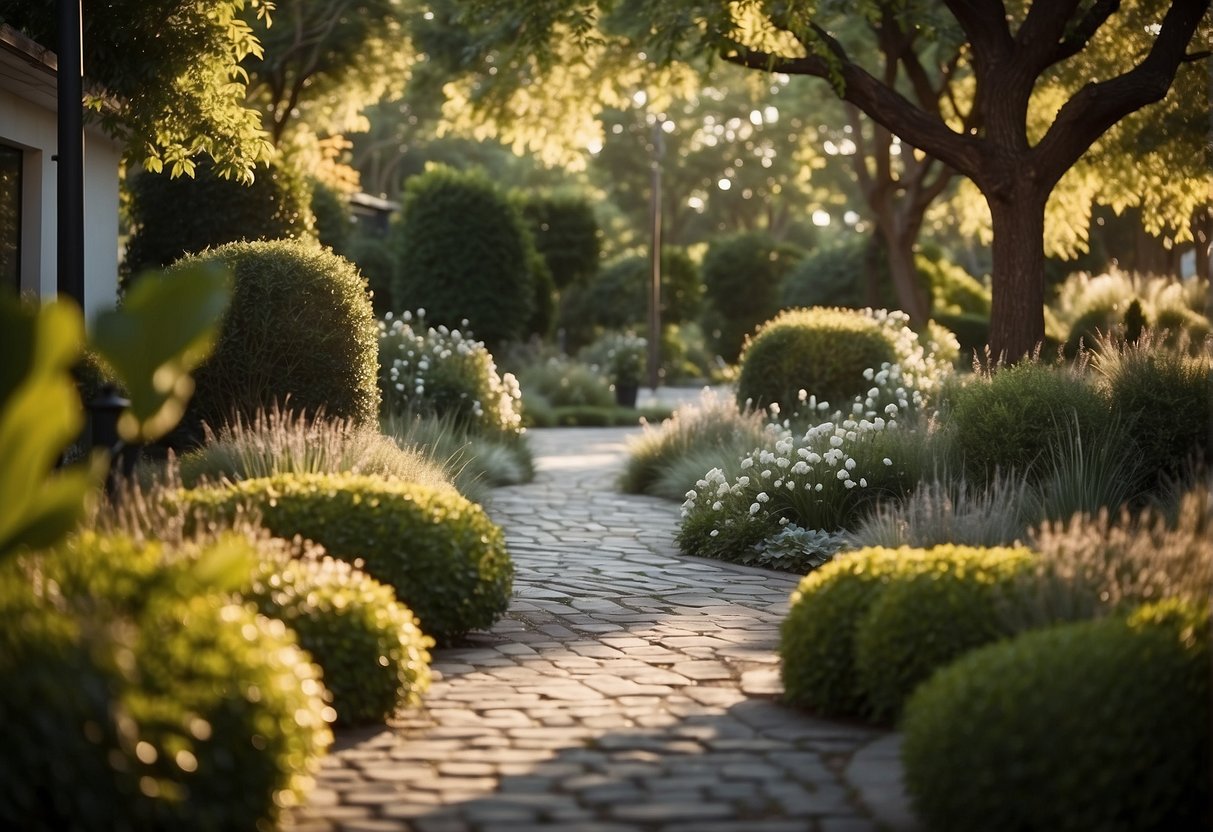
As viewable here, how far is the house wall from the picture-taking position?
12.0m

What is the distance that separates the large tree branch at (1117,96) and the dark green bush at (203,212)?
7.72 meters

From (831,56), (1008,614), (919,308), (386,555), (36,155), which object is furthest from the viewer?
(919,308)

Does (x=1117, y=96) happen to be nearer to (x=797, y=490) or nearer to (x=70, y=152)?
(x=797, y=490)

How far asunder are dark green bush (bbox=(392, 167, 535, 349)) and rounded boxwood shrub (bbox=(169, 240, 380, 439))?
50.8 feet

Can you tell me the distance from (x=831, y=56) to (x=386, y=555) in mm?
8625

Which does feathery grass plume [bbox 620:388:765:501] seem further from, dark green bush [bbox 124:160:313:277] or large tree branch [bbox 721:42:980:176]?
dark green bush [bbox 124:160:313:277]

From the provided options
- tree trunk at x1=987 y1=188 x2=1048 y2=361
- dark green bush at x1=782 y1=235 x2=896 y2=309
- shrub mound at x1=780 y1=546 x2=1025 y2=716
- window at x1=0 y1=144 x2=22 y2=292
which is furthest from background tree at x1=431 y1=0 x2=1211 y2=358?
dark green bush at x1=782 y1=235 x2=896 y2=309

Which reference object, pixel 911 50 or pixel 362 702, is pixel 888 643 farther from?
pixel 911 50

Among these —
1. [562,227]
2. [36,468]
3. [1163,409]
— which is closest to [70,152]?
[36,468]

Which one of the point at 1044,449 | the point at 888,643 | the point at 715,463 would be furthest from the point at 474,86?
the point at 888,643

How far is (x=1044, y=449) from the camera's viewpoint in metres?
9.79

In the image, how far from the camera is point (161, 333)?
4.20 meters

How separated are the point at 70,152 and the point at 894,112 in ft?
28.7

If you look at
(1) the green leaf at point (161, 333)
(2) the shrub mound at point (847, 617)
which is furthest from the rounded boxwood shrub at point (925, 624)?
(1) the green leaf at point (161, 333)
